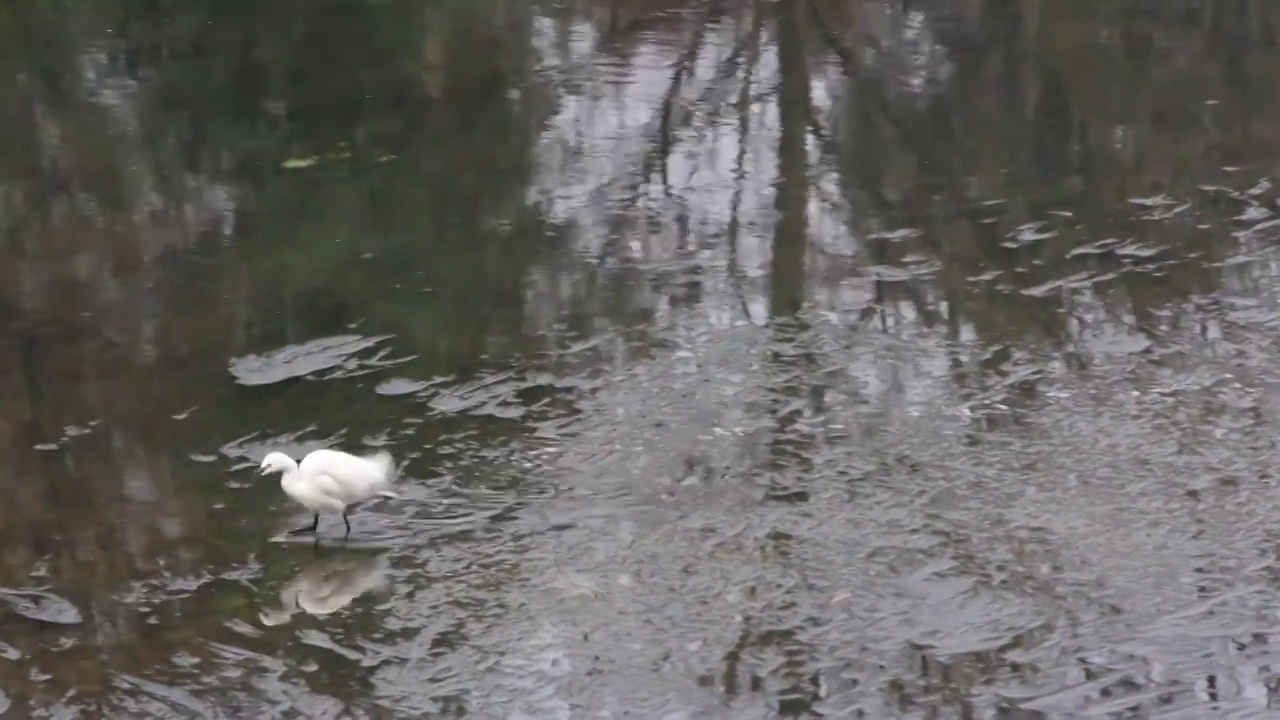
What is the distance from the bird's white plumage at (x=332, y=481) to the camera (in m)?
5.65

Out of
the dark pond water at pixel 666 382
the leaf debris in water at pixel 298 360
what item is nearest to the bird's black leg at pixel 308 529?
the dark pond water at pixel 666 382

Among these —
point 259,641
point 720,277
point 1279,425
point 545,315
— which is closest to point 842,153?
point 720,277

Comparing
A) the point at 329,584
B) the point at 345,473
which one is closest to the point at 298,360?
the point at 345,473

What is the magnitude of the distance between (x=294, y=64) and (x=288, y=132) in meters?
1.97

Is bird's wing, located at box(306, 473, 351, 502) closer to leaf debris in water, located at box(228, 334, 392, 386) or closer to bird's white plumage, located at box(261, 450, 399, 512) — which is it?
bird's white plumage, located at box(261, 450, 399, 512)

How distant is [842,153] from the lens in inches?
378

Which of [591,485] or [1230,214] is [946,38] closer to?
[1230,214]

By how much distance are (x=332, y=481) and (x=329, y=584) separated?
384mm

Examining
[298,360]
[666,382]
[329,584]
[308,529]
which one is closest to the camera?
[329,584]

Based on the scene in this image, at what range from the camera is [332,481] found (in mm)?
5641

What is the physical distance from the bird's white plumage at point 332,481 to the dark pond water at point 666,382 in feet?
0.78

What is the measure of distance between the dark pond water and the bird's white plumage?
9.4 inches

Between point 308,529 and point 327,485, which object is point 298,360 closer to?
point 308,529

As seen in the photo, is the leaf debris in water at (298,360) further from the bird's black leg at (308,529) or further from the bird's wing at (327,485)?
the bird's wing at (327,485)
